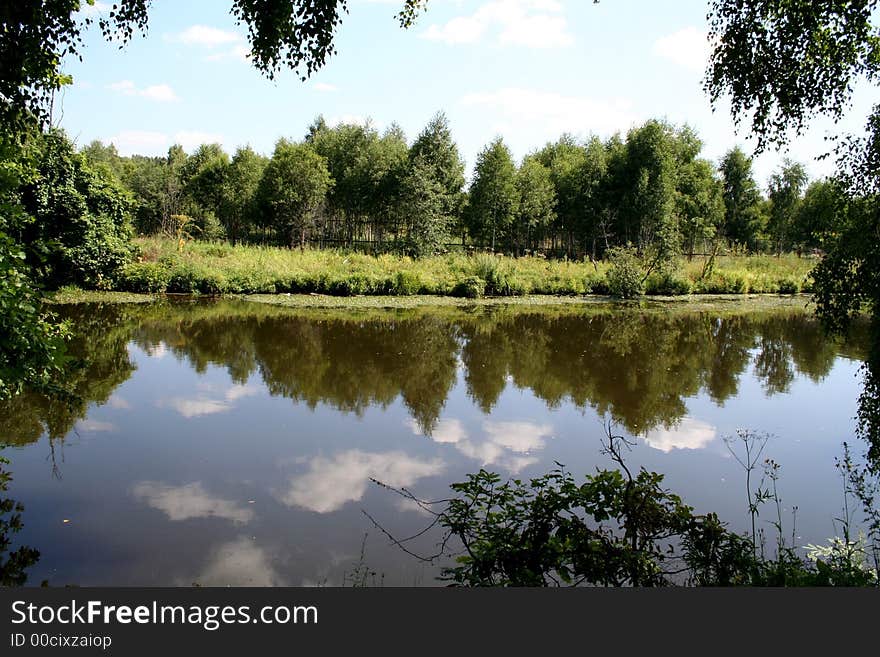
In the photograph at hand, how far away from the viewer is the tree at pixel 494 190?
38.1 metres

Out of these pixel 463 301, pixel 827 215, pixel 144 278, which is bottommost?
pixel 463 301

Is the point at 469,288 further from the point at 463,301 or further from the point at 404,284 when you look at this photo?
the point at 404,284

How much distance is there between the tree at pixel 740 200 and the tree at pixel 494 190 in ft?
61.3

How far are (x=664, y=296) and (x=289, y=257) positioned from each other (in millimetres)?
18549

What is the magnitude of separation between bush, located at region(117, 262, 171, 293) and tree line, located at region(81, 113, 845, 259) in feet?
35.8

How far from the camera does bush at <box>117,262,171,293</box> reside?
2289cm

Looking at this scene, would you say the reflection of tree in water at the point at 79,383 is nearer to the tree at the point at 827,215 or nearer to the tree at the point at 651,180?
the tree at the point at 827,215

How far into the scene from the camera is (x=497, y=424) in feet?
33.3

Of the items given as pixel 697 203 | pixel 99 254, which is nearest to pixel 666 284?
pixel 697 203

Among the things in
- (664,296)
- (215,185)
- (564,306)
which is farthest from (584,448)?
(215,185)

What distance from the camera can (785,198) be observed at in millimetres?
45125

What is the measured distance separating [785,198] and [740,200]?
3.10 meters

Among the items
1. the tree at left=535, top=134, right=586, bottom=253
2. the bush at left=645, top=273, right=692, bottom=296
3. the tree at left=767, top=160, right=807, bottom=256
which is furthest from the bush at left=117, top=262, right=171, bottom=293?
the tree at left=767, top=160, right=807, bottom=256

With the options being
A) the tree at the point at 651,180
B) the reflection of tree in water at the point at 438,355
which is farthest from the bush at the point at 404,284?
the tree at the point at 651,180
